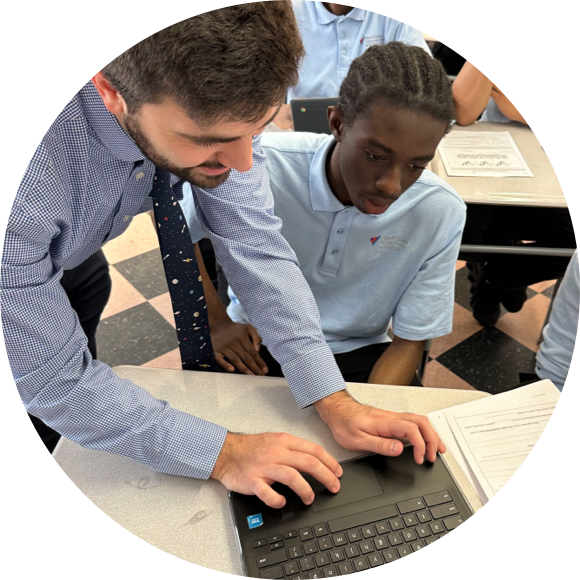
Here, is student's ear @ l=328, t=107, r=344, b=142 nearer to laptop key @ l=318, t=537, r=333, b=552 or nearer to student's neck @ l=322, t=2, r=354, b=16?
student's neck @ l=322, t=2, r=354, b=16

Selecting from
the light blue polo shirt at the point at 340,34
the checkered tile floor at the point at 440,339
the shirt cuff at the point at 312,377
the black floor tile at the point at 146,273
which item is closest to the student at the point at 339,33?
the light blue polo shirt at the point at 340,34

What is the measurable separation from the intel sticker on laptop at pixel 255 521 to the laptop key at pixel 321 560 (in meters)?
0.09

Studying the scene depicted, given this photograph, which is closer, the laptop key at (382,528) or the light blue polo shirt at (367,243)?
the laptop key at (382,528)

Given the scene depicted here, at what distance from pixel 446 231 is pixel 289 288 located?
37 cm

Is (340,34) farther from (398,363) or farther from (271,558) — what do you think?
(398,363)

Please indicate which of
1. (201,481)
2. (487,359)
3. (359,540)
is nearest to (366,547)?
(359,540)

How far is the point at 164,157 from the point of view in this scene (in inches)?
27.1

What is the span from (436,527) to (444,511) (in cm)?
3

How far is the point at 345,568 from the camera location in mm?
694

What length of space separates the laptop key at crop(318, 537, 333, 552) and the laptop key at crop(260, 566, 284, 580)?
0.20 ft

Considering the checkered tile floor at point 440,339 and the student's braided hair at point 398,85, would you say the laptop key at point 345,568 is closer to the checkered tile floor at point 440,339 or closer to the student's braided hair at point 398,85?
the student's braided hair at point 398,85

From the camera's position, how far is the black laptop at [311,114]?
1.05m

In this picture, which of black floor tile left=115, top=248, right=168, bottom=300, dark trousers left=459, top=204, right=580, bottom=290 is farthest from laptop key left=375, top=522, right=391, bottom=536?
black floor tile left=115, top=248, right=168, bottom=300

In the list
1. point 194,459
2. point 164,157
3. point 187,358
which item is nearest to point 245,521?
point 194,459
